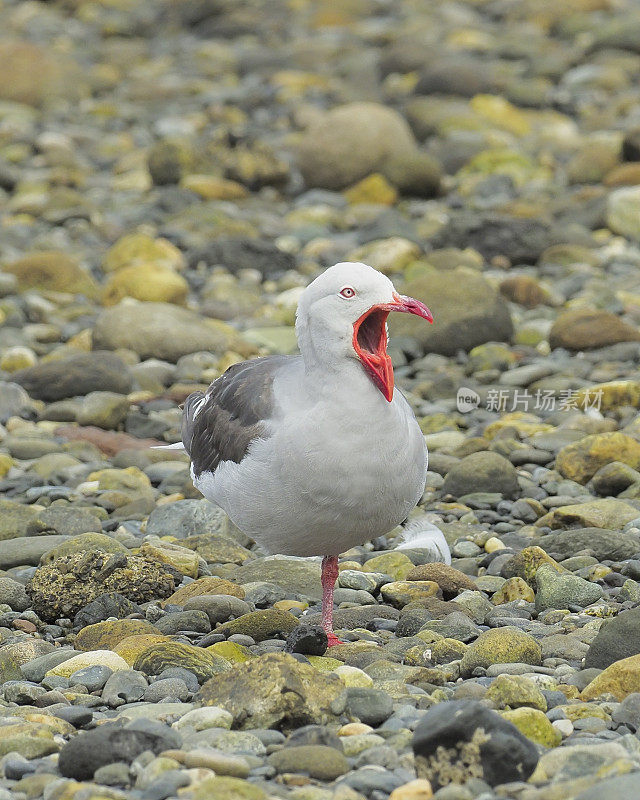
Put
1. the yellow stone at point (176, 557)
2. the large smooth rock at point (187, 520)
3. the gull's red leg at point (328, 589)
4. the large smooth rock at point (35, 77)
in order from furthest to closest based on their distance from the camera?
1. the large smooth rock at point (35, 77)
2. the large smooth rock at point (187, 520)
3. the yellow stone at point (176, 557)
4. the gull's red leg at point (328, 589)

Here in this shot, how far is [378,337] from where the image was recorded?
18.8 ft

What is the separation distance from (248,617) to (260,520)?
0.67m

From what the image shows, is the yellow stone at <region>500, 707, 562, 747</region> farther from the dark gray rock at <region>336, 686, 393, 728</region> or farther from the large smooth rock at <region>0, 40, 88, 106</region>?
the large smooth rock at <region>0, 40, 88, 106</region>

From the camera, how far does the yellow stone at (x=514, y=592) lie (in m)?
6.67

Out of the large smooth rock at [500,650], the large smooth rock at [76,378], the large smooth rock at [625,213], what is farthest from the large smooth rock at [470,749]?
the large smooth rock at [625,213]

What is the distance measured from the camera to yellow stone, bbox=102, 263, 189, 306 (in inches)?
508

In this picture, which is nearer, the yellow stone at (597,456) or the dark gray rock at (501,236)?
the yellow stone at (597,456)

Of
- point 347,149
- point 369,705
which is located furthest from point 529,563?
point 347,149

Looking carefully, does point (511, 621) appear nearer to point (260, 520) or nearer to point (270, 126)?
point (260, 520)

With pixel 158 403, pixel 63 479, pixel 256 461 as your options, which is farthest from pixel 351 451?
pixel 158 403

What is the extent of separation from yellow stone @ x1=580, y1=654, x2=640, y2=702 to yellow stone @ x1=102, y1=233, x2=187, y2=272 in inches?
383

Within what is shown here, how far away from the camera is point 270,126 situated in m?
21.1

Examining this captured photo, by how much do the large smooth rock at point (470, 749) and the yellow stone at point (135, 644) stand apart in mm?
1786

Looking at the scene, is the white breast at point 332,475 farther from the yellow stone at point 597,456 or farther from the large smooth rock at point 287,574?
the yellow stone at point 597,456
